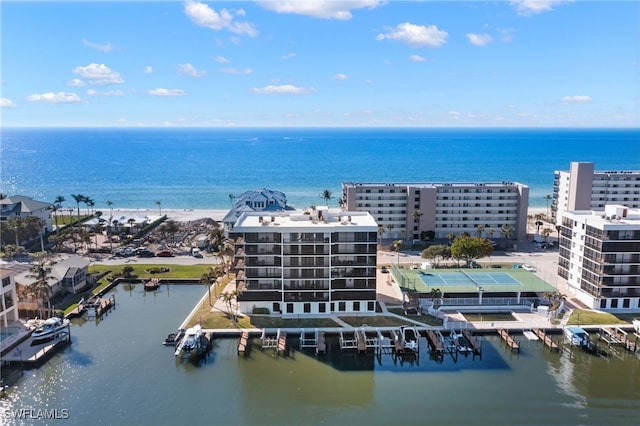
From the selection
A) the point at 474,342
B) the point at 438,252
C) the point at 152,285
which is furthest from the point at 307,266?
A: the point at 152,285

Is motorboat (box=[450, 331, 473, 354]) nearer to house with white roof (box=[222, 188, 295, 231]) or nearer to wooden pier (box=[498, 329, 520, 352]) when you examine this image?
wooden pier (box=[498, 329, 520, 352])

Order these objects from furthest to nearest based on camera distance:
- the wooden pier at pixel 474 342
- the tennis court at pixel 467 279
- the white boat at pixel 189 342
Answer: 1. the tennis court at pixel 467 279
2. the wooden pier at pixel 474 342
3. the white boat at pixel 189 342

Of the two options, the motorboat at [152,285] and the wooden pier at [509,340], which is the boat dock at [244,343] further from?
the wooden pier at [509,340]

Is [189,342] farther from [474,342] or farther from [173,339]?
[474,342]

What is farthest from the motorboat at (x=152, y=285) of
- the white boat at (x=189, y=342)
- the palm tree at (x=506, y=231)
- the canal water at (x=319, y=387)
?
the palm tree at (x=506, y=231)

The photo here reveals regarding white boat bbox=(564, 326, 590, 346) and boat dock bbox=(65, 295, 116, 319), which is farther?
boat dock bbox=(65, 295, 116, 319)

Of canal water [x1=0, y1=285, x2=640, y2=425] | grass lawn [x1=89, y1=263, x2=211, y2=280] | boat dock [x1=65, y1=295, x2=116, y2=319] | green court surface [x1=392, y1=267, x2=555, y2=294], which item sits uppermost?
green court surface [x1=392, y1=267, x2=555, y2=294]

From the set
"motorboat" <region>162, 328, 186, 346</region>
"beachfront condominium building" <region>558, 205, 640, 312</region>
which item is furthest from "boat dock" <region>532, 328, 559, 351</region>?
"motorboat" <region>162, 328, 186, 346</region>
